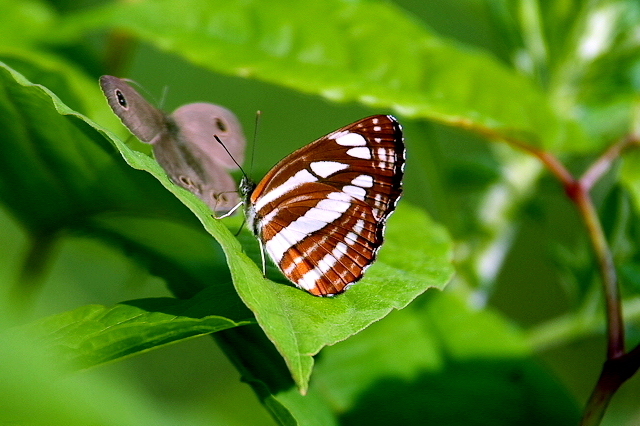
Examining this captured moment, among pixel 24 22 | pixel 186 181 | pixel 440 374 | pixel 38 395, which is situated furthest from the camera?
pixel 24 22

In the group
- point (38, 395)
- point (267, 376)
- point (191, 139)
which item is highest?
point (38, 395)

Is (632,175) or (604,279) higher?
(632,175)

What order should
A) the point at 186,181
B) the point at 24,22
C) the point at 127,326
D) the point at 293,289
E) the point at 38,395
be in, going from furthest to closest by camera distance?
the point at 24,22 < the point at 186,181 < the point at 293,289 < the point at 127,326 < the point at 38,395

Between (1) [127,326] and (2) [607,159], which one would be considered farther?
(2) [607,159]

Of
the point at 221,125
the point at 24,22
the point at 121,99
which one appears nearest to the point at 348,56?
the point at 221,125

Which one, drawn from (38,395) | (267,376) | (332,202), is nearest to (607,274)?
(332,202)

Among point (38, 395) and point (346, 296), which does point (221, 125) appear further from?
point (38, 395)

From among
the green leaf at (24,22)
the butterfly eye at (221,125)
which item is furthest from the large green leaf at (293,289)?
the green leaf at (24,22)
